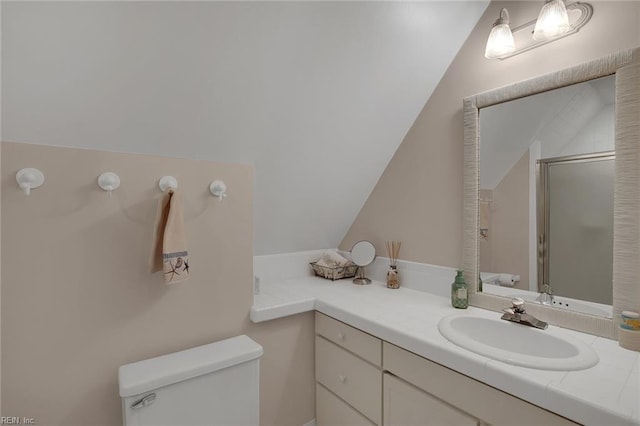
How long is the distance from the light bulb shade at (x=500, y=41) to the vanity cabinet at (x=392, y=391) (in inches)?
55.8

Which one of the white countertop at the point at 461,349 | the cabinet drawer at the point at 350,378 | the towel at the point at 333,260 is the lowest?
the cabinet drawer at the point at 350,378

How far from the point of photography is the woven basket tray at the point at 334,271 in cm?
228

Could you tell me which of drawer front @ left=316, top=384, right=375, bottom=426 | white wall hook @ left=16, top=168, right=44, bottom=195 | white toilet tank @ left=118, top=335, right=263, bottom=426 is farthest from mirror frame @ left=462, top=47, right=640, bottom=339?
white wall hook @ left=16, top=168, right=44, bottom=195

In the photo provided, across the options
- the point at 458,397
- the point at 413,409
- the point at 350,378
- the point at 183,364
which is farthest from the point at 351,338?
the point at 183,364

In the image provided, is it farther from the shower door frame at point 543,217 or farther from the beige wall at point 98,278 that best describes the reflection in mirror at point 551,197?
the beige wall at point 98,278

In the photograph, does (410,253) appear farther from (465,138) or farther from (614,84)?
(614,84)

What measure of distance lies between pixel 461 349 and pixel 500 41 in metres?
1.36

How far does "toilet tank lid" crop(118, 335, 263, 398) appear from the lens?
47.2 inches

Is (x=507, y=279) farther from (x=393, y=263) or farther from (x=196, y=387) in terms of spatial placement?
(x=196, y=387)

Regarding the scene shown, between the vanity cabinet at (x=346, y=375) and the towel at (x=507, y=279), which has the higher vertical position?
the towel at (x=507, y=279)

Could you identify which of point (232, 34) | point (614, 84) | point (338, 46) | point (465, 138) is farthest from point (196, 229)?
point (614, 84)

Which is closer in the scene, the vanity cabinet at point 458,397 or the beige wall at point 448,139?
the vanity cabinet at point 458,397

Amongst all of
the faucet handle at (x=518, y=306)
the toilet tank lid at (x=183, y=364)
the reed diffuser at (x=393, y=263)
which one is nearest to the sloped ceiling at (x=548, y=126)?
the faucet handle at (x=518, y=306)

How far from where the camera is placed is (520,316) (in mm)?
1386
